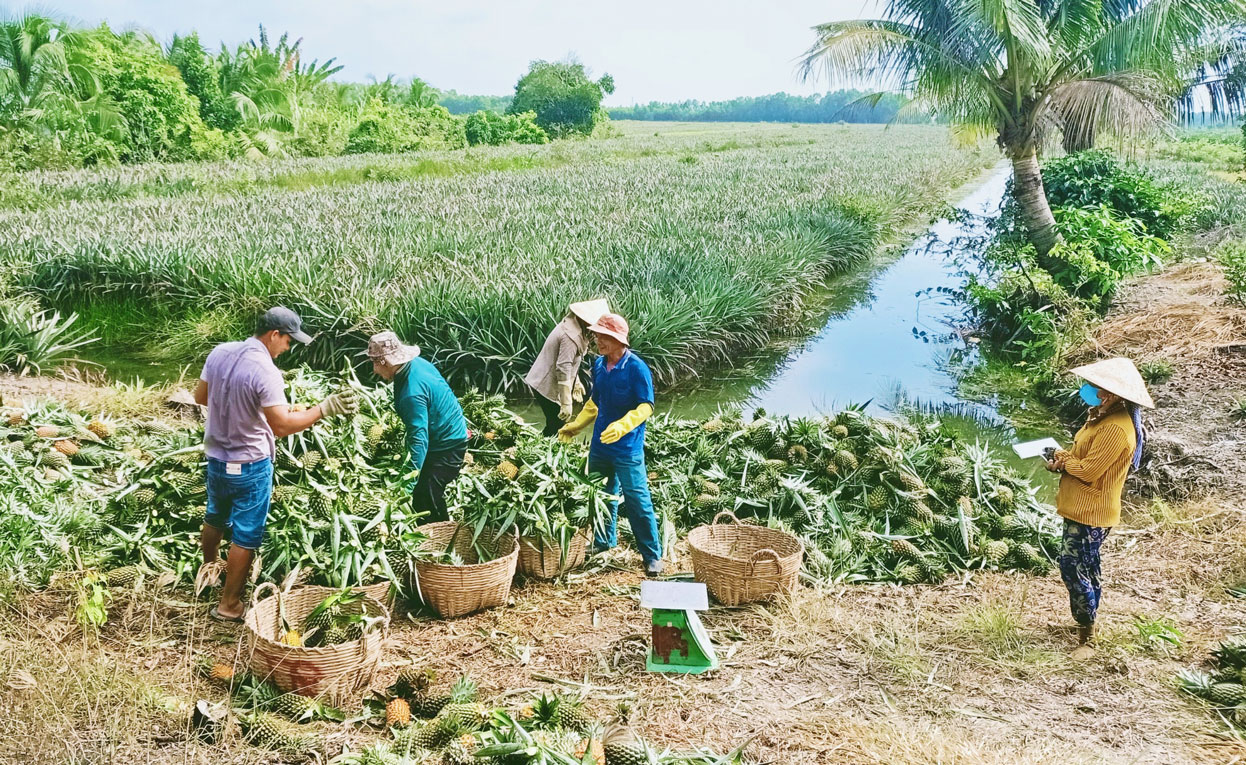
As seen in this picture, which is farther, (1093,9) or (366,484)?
(1093,9)

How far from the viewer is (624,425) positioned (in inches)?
196

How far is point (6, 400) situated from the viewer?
7.34 m

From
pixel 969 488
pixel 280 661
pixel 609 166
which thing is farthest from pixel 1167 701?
pixel 609 166

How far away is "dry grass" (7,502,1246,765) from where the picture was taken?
3469 millimetres

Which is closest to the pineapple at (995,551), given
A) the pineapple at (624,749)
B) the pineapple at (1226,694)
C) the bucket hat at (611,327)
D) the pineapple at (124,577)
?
the pineapple at (1226,694)

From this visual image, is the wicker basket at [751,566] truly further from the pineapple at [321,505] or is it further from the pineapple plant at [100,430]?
the pineapple plant at [100,430]

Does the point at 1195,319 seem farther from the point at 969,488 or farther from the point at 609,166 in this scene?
the point at 609,166

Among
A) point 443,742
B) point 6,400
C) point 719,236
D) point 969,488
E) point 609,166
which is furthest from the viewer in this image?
point 609,166

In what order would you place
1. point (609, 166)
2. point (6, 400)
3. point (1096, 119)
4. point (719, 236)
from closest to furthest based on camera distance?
point (6, 400) < point (1096, 119) < point (719, 236) < point (609, 166)

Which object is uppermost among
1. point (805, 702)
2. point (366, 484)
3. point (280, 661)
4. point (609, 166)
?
point (609, 166)

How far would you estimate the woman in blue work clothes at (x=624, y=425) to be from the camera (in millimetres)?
5039

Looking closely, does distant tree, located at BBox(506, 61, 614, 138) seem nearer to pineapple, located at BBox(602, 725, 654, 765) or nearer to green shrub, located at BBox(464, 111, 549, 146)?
green shrub, located at BBox(464, 111, 549, 146)

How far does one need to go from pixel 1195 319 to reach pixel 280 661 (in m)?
10.00

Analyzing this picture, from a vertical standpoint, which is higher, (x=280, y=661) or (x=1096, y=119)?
(x=1096, y=119)
